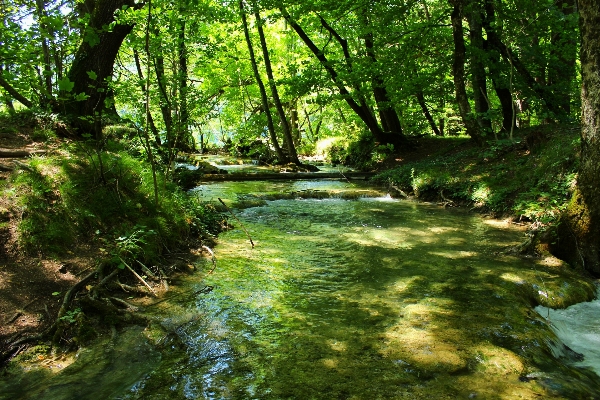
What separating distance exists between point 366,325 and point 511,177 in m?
7.59

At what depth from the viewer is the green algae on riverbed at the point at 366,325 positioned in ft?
9.64

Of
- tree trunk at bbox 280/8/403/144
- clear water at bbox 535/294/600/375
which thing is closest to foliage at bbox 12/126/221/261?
clear water at bbox 535/294/600/375

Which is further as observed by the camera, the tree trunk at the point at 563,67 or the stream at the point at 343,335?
the tree trunk at the point at 563,67

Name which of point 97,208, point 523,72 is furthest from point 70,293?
point 523,72

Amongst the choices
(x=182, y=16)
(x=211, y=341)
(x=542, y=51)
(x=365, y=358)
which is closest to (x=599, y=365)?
(x=365, y=358)

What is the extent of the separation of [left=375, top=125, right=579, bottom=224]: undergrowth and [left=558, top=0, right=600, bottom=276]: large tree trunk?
39.3 inches

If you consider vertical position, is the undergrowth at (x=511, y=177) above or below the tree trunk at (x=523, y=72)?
below

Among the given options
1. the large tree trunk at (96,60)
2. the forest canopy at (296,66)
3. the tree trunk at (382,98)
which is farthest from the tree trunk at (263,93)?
the large tree trunk at (96,60)

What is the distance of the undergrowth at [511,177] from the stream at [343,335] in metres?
1.78

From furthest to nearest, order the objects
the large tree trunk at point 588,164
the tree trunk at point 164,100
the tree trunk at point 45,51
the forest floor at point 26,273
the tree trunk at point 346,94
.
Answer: the tree trunk at point 346,94
the tree trunk at point 164,100
the large tree trunk at point 588,164
the tree trunk at point 45,51
the forest floor at point 26,273

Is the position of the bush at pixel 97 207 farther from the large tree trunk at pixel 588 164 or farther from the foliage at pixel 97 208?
the large tree trunk at pixel 588 164

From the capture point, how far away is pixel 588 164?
5379mm

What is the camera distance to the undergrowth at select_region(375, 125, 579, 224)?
25.8 ft

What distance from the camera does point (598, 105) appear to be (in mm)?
5133
